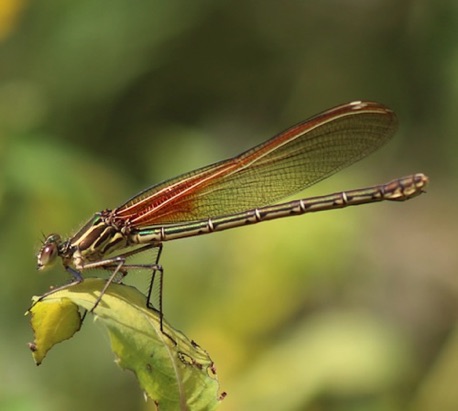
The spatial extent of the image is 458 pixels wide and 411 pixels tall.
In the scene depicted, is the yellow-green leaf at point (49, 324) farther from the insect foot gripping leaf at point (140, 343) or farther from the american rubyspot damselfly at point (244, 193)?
the american rubyspot damselfly at point (244, 193)

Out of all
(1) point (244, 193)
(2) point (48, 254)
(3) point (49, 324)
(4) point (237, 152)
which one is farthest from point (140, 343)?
(4) point (237, 152)

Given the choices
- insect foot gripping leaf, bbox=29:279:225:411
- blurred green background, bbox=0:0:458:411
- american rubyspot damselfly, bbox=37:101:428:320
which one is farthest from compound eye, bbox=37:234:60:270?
insect foot gripping leaf, bbox=29:279:225:411

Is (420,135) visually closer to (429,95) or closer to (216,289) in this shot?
(429,95)

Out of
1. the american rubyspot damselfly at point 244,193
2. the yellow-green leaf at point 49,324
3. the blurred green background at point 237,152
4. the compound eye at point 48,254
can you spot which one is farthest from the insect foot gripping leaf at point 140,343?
the blurred green background at point 237,152

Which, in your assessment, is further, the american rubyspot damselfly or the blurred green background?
the blurred green background

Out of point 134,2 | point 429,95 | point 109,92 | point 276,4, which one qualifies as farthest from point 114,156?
point 429,95

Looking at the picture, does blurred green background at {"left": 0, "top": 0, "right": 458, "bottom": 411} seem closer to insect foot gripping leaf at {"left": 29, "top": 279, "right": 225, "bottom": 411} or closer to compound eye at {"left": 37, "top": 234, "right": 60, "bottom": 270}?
compound eye at {"left": 37, "top": 234, "right": 60, "bottom": 270}
